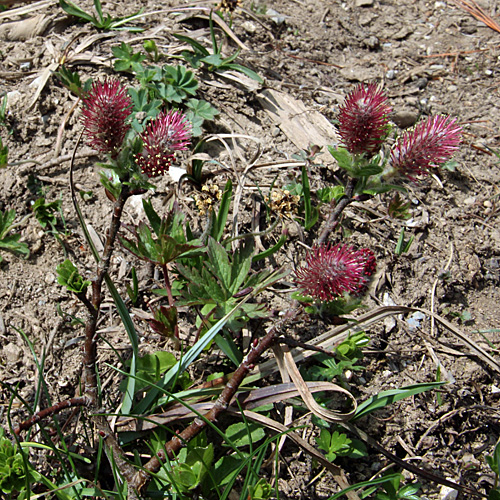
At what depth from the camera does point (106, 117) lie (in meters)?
1.92

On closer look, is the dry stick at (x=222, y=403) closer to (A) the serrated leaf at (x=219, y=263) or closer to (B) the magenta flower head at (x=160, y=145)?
(A) the serrated leaf at (x=219, y=263)

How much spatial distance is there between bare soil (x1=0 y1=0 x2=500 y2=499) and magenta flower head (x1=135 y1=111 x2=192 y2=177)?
0.94m

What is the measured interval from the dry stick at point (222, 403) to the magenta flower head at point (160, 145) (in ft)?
2.72

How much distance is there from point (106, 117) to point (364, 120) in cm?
104

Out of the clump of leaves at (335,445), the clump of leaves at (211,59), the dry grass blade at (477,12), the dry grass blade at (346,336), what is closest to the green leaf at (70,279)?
the dry grass blade at (346,336)

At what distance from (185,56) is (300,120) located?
93 cm

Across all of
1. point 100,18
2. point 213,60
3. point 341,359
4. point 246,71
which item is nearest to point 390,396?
point 341,359

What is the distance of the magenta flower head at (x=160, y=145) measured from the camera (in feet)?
6.61

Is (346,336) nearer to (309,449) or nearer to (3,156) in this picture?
(309,449)

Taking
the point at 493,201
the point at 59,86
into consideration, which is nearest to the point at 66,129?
the point at 59,86

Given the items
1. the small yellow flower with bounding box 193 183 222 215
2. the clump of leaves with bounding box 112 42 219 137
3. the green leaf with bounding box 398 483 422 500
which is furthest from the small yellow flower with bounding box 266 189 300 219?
the green leaf with bounding box 398 483 422 500

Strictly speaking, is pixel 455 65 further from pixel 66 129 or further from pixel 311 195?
pixel 66 129

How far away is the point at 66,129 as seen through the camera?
326 centimetres

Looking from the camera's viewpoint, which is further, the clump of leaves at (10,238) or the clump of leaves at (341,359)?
the clump of leaves at (10,238)
